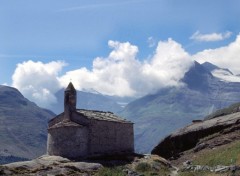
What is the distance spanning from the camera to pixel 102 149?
69500mm

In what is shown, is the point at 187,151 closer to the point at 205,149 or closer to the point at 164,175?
the point at 205,149

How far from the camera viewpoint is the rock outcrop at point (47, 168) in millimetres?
50294

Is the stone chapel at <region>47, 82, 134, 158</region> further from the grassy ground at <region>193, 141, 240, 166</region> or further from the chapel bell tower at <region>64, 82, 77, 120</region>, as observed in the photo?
the grassy ground at <region>193, 141, 240, 166</region>

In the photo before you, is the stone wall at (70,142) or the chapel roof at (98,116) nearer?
the stone wall at (70,142)

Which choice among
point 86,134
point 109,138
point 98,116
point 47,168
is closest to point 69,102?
point 98,116

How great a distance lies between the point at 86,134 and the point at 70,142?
316 centimetres

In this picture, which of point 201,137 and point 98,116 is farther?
point 98,116

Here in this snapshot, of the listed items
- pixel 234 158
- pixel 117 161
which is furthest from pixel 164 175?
pixel 117 161

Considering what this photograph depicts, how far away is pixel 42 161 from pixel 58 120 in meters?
16.8

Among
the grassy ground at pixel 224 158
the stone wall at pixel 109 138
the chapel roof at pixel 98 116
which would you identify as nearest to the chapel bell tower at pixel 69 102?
the chapel roof at pixel 98 116

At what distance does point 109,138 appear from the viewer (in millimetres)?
70938

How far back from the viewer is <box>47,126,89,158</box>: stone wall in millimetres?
66062

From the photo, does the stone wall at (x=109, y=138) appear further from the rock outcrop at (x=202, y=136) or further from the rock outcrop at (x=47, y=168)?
the rock outcrop at (x=47, y=168)

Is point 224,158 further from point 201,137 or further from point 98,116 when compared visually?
point 98,116
